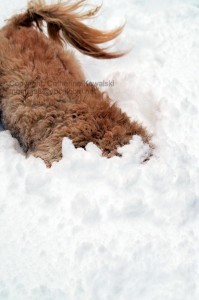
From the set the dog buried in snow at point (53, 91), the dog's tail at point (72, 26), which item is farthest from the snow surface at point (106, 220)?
the dog's tail at point (72, 26)

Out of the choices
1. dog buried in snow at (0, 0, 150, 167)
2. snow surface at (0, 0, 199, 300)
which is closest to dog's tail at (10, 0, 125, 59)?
dog buried in snow at (0, 0, 150, 167)

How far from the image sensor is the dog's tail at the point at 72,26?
3357 millimetres

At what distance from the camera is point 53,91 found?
3.01 m

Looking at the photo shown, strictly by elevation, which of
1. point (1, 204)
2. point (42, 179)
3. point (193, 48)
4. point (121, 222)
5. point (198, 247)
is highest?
point (193, 48)

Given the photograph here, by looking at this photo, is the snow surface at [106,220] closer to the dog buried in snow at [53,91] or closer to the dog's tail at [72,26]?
the dog buried in snow at [53,91]

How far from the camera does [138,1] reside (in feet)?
15.5

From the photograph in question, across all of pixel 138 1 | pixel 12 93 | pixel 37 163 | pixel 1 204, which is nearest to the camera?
pixel 1 204

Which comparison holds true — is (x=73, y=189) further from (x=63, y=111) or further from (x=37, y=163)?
(x=63, y=111)

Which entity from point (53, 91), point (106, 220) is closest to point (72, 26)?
point (53, 91)

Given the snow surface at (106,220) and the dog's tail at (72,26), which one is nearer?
the snow surface at (106,220)

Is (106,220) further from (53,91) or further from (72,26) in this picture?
(72,26)

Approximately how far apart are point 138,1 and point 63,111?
234 centimetres

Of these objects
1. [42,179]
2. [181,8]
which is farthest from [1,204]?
[181,8]

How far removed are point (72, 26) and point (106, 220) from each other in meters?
1.69
